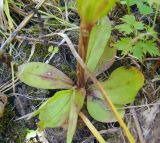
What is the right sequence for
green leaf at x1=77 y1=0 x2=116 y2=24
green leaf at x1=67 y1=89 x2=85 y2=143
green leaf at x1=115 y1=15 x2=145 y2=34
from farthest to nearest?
1. green leaf at x1=115 y1=15 x2=145 y2=34
2. green leaf at x1=67 y1=89 x2=85 y2=143
3. green leaf at x1=77 y1=0 x2=116 y2=24

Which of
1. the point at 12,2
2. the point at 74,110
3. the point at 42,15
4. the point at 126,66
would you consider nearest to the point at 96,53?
the point at 126,66

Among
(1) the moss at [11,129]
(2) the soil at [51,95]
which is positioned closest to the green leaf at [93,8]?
(2) the soil at [51,95]

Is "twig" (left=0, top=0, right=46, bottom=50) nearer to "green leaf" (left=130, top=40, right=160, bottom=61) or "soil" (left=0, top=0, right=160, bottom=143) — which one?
"soil" (left=0, top=0, right=160, bottom=143)

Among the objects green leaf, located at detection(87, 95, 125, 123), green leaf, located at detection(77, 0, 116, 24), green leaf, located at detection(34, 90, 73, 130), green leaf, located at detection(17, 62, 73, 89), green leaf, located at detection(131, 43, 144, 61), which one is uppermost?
green leaf, located at detection(77, 0, 116, 24)

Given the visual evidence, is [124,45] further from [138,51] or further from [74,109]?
[74,109]

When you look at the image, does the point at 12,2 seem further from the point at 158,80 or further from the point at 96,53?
the point at 158,80

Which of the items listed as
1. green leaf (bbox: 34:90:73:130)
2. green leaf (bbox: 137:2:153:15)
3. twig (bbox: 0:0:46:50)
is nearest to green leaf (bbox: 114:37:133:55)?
green leaf (bbox: 137:2:153:15)

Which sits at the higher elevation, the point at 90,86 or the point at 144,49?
the point at 144,49

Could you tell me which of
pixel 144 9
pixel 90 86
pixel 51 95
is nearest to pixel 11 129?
pixel 51 95
